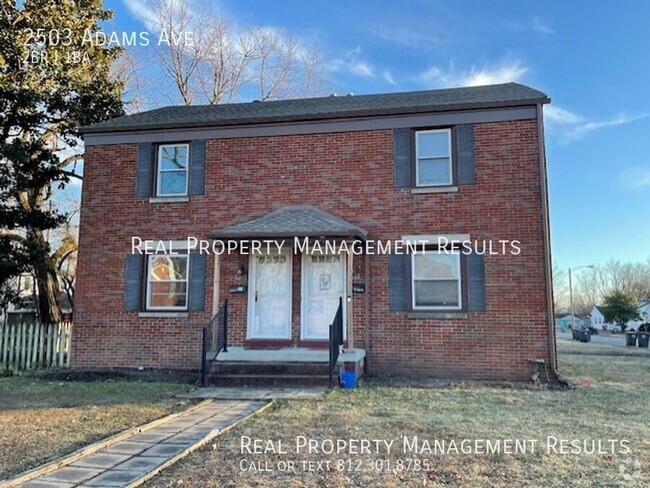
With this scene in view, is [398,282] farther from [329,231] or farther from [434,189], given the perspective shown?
[434,189]

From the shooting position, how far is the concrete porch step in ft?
29.5

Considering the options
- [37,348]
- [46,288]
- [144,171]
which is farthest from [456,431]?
[46,288]

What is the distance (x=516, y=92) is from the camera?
36.1 feet

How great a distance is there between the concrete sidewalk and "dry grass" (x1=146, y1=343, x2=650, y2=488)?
20 cm

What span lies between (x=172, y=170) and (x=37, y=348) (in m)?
5.08

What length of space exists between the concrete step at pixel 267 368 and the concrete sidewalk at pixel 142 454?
2.34 m

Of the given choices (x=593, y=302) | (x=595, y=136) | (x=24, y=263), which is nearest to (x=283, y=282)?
(x=24, y=263)

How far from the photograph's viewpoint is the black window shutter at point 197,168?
1147 centimetres

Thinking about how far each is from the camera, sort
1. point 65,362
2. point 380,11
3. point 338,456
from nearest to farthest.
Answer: point 338,456 < point 65,362 < point 380,11

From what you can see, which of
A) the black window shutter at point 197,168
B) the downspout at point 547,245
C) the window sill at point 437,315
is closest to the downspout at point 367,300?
the window sill at point 437,315

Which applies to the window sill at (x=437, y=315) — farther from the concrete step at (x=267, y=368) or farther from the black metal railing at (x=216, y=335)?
the black metal railing at (x=216, y=335)

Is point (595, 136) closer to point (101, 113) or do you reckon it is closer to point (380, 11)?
point (380, 11)

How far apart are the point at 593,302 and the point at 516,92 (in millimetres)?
100591

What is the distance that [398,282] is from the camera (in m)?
10.4
